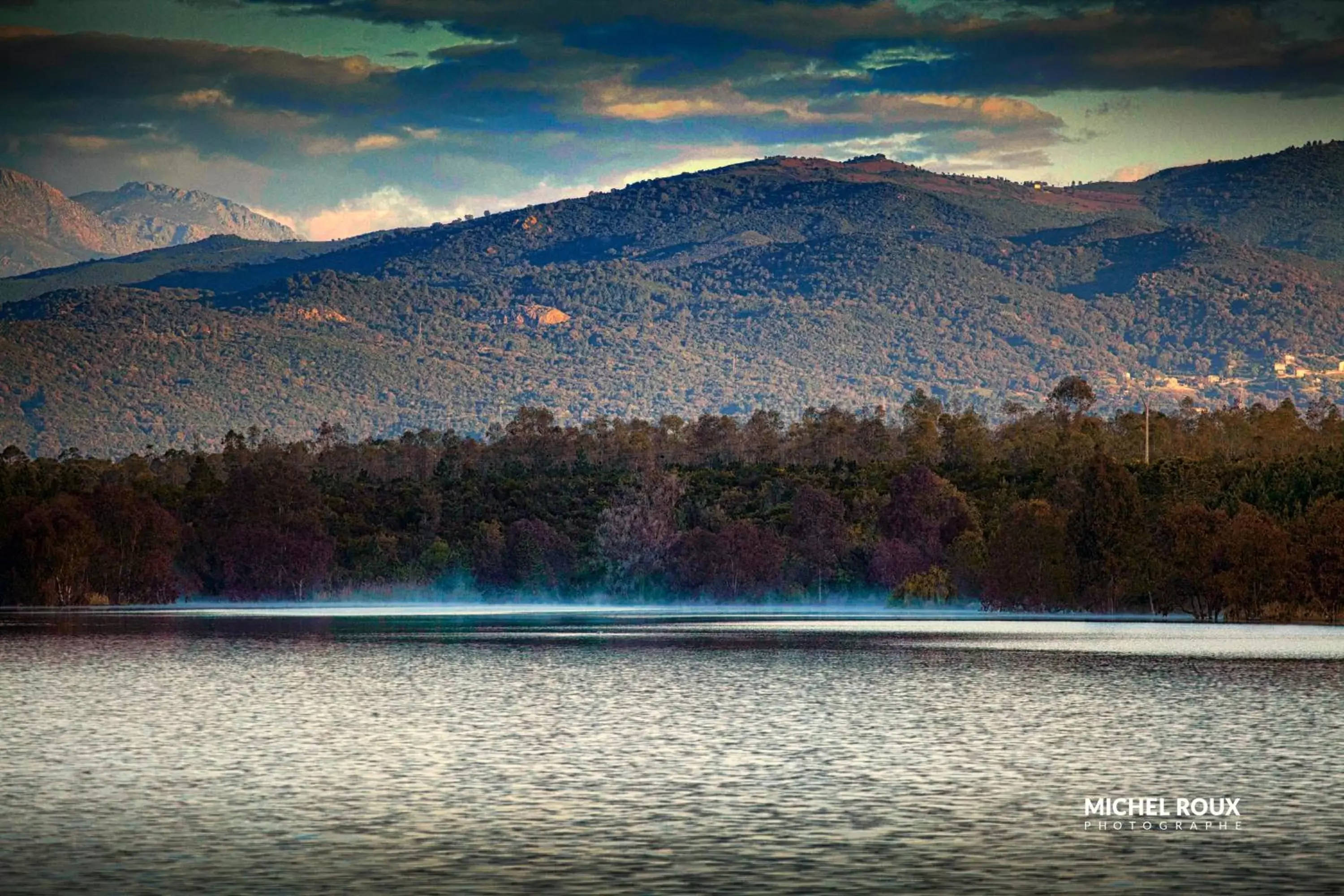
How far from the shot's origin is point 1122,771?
1223 inches

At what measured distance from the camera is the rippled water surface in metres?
21.4

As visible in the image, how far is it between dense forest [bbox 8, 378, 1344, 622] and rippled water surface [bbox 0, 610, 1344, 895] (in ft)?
144

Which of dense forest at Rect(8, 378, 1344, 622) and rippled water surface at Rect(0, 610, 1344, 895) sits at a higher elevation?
dense forest at Rect(8, 378, 1344, 622)

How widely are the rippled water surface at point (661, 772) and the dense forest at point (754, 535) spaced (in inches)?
1731

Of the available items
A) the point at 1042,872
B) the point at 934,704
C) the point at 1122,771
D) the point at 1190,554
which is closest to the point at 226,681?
the point at 934,704

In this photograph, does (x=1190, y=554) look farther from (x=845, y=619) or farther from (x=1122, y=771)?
(x=1122, y=771)

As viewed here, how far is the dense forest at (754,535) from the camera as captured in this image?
4321 inches

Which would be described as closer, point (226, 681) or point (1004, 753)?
point (1004, 753)

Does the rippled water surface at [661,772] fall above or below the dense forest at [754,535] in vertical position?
below

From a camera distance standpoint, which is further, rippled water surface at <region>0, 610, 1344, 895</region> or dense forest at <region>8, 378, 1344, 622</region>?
dense forest at <region>8, 378, 1344, 622</region>

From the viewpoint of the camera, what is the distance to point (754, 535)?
481ft

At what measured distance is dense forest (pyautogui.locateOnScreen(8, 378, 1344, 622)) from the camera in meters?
110

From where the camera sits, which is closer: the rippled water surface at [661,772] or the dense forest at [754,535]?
the rippled water surface at [661,772]

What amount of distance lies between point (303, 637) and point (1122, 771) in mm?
60852
